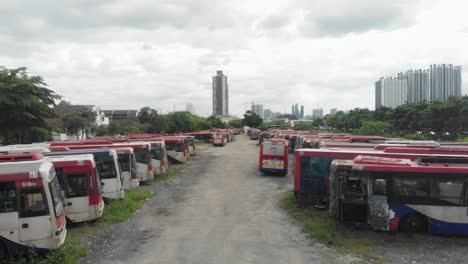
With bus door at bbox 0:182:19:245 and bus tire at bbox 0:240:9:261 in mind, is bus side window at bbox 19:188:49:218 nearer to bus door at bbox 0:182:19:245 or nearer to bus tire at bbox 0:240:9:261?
bus door at bbox 0:182:19:245

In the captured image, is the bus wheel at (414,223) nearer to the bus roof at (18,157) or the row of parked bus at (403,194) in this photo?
the row of parked bus at (403,194)

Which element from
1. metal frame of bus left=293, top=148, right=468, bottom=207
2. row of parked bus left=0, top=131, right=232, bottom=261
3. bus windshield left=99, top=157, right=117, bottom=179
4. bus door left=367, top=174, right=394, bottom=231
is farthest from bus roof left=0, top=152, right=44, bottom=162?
bus door left=367, top=174, right=394, bottom=231

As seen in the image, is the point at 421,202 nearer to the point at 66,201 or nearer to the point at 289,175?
the point at 66,201

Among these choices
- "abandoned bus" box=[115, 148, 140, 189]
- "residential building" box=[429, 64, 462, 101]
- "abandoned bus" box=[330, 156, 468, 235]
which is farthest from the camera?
"residential building" box=[429, 64, 462, 101]

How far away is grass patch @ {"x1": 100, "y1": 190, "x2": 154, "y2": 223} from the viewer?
1470 centimetres

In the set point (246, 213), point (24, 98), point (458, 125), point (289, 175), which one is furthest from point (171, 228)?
point (458, 125)

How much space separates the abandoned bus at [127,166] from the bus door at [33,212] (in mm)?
9839

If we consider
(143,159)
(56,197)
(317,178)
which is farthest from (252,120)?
(56,197)

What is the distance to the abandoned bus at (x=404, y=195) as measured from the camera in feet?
40.6

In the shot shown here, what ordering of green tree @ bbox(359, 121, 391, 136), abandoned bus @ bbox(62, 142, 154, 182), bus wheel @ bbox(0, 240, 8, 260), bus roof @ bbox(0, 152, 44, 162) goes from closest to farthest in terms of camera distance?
bus wheel @ bbox(0, 240, 8, 260) < bus roof @ bbox(0, 152, 44, 162) < abandoned bus @ bbox(62, 142, 154, 182) < green tree @ bbox(359, 121, 391, 136)

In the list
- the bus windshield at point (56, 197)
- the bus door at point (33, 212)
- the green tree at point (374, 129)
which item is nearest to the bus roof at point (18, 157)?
the bus windshield at point (56, 197)

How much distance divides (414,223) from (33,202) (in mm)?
11746

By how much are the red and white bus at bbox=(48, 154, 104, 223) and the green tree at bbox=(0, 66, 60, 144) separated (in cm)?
1499

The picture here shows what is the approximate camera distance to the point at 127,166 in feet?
67.1
